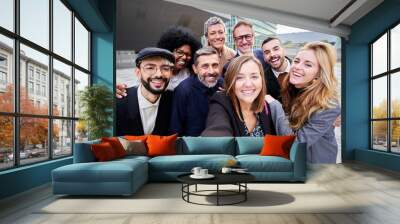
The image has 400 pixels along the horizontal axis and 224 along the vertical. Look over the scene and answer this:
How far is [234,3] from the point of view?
28.8ft

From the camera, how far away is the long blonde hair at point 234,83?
8570 mm

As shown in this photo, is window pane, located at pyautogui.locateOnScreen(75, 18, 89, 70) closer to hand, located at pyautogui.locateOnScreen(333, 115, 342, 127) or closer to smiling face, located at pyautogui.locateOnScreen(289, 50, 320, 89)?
smiling face, located at pyautogui.locateOnScreen(289, 50, 320, 89)

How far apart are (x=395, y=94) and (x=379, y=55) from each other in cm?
123

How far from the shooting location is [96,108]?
25.9 feet

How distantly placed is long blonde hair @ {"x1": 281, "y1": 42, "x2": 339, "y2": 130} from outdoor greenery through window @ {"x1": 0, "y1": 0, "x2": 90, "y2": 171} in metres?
4.53

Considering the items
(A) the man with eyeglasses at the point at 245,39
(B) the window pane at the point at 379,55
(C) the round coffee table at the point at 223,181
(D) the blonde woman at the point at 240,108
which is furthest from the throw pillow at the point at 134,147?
(B) the window pane at the point at 379,55

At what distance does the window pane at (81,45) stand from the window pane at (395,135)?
6725 millimetres

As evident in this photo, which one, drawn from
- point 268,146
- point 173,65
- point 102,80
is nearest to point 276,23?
point 173,65

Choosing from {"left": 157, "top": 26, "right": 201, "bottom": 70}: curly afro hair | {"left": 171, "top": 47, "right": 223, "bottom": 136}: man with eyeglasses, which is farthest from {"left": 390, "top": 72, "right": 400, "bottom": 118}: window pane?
{"left": 157, "top": 26, "right": 201, "bottom": 70}: curly afro hair

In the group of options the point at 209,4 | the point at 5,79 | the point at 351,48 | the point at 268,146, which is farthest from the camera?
the point at 351,48

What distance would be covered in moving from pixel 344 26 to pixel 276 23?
1.66 meters

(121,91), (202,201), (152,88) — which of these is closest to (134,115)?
(121,91)

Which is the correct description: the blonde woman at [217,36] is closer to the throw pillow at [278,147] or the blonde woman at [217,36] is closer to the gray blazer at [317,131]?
the gray blazer at [317,131]

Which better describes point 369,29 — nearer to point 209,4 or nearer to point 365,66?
point 365,66
